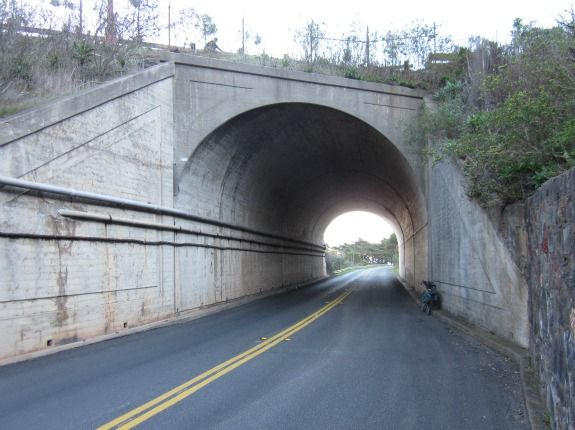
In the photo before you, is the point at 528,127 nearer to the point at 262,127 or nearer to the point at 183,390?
the point at 183,390

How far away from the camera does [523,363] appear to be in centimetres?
662

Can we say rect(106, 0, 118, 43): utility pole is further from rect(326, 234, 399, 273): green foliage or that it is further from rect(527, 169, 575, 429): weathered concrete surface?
rect(326, 234, 399, 273): green foliage

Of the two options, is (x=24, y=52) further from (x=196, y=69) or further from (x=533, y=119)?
(x=533, y=119)

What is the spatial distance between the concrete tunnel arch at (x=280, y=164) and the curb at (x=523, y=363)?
7239 mm

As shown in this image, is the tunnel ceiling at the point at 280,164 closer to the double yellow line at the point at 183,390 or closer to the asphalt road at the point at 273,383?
the asphalt road at the point at 273,383

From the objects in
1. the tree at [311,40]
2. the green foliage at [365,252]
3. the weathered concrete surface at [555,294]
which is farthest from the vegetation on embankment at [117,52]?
the green foliage at [365,252]

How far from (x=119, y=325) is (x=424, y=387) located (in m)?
7.24

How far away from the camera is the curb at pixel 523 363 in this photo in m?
4.66

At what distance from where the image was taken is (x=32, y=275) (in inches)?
326

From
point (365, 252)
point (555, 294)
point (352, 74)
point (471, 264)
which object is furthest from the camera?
point (365, 252)

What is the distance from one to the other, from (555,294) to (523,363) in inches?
107

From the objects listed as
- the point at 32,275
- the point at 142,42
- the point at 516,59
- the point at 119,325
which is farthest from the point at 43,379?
Result: the point at 142,42

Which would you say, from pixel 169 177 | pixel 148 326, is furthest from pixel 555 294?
pixel 169 177

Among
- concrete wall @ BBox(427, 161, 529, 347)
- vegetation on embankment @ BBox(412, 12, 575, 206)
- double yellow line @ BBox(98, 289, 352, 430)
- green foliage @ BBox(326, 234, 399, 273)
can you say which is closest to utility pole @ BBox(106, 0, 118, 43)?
concrete wall @ BBox(427, 161, 529, 347)
